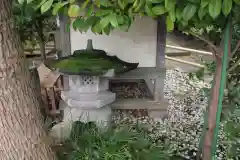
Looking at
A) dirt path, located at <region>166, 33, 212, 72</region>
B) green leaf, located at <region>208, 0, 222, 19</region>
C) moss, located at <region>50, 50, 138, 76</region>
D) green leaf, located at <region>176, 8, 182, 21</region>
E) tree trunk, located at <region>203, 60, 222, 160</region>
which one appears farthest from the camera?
dirt path, located at <region>166, 33, 212, 72</region>

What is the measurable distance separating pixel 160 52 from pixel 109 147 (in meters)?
0.89

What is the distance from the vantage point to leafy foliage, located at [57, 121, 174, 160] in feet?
5.79

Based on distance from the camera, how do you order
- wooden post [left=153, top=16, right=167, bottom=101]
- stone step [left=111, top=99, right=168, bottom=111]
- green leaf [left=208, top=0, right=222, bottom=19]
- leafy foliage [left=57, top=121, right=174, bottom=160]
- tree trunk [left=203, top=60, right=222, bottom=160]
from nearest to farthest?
green leaf [left=208, top=0, right=222, bottom=19] → tree trunk [left=203, top=60, right=222, bottom=160] → leafy foliage [left=57, top=121, right=174, bottom=160] → wooden post [left=153, top=16, right=167, bottom=101] → stone step [left=111, top=99, right=168, bottom=111]

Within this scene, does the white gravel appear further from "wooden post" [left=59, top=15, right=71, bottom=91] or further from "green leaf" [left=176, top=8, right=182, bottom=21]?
"green leaf" [left=176, top=8, right=182, bottom=21]

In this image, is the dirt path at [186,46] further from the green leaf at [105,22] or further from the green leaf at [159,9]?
the green leaf at [105,22]

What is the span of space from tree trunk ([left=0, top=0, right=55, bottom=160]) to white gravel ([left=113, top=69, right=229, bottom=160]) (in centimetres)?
108

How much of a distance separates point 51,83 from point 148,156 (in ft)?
5.22

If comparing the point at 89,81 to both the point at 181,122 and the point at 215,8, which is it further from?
the point at 215,8

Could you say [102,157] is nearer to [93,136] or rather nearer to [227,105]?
[93,136]

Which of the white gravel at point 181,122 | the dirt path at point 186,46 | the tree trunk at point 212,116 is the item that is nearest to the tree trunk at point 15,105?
the tree trunk at point 212,116

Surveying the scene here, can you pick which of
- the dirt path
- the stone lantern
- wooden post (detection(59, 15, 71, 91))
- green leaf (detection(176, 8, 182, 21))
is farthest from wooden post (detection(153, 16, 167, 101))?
the dirt path

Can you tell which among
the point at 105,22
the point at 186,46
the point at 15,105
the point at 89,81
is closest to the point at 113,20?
the point at 105,22

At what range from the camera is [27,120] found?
1.42 metres

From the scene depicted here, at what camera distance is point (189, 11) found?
3.29ft
